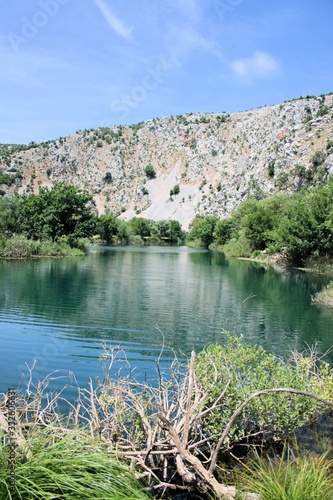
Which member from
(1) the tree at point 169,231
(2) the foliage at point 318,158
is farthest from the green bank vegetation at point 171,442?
(1) the tree at point 169,231

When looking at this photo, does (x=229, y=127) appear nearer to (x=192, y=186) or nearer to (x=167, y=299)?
(x=192, y=186)

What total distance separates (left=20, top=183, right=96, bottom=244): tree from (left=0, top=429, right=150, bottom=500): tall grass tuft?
61241 millimetres

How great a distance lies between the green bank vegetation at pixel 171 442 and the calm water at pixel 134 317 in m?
4.47

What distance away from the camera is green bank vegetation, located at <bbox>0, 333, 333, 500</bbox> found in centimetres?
532

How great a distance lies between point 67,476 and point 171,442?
2064 millimetres

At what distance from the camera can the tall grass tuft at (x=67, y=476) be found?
494 centimetres

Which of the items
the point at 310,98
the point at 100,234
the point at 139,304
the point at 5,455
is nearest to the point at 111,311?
the point at 139,304

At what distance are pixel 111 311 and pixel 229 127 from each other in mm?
160474

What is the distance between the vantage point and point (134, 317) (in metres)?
23.8

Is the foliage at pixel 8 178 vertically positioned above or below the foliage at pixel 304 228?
above

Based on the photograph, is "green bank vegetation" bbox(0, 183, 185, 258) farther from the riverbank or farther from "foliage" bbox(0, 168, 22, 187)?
"foliage" bbox(0, 168, 22, 187)

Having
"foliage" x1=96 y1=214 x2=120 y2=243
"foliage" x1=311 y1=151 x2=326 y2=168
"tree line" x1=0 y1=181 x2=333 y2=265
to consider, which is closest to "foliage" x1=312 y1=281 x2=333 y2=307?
"tree line" x1=0 y1=181 x2=333 y2=265

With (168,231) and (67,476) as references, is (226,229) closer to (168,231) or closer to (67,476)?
(168,231)

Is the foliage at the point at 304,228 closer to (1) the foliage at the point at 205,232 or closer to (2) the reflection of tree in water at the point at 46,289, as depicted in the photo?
(2) the reflection of tree in water at the point at 46,289
